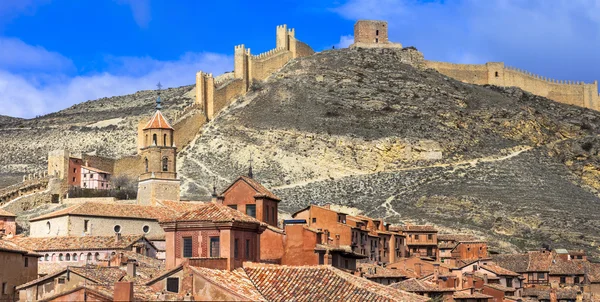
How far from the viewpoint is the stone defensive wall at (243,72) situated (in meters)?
136

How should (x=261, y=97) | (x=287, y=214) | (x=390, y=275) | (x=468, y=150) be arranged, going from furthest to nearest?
(x=261, y=97), (x=468, y=150), (x=287, y=214), (x=390, y=275)

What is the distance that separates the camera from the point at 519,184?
121m

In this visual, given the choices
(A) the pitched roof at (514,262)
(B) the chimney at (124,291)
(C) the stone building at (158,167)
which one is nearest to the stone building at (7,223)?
(C) the stone building at (158,167)

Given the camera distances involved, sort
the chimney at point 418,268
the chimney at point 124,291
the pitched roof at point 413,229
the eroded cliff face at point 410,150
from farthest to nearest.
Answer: the eroded cliff face at point 410,150 < the pitched roof at point 413,229 < the chimney at point 418,268 < the chimney at point 124,291

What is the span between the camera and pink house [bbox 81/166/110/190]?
115750 millimetres

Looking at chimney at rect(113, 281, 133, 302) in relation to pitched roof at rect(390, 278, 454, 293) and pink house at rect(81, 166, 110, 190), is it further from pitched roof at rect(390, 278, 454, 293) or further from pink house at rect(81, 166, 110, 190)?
pink house at rect(81, 166, 110, 190)

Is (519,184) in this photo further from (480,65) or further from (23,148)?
(23,148)

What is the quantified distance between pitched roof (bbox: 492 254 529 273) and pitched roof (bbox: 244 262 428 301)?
45052 mm

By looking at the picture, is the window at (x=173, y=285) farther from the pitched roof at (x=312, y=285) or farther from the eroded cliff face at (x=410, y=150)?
the eroded cliff face at (x=410, y=150)

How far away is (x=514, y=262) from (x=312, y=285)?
4938 centimetres

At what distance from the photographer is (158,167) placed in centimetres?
9562

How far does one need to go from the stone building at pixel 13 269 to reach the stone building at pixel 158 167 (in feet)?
134

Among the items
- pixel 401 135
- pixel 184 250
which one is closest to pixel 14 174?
pixel 401 135

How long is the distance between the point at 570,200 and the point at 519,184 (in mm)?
5301
